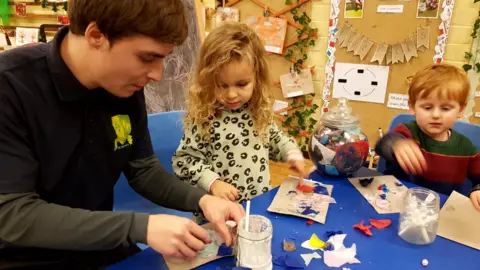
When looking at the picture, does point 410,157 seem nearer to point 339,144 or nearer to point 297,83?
point 339,144

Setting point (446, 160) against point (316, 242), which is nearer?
point (316, 242)

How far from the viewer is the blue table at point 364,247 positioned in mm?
759

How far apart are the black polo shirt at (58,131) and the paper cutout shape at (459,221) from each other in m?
0.80

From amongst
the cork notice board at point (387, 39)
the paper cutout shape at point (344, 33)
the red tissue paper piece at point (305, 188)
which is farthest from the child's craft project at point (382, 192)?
the paper cutout shape at point (344, 33)

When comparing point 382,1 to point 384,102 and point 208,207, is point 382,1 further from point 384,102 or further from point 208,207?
point 208,207

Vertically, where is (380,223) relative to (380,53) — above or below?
below

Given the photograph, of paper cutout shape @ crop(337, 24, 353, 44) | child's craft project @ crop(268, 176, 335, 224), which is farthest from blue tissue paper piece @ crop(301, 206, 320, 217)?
paper cutout shape @ crop(337, 24, 353, 44)

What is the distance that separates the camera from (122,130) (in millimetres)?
961

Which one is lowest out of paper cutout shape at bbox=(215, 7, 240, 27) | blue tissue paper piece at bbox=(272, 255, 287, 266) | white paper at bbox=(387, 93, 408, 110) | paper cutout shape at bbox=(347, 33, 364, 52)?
white paper at bbox=(387, 93, 408, 110)

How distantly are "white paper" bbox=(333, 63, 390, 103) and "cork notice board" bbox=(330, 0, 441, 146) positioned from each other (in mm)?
32

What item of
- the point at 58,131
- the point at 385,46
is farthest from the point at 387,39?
the point at 58,131

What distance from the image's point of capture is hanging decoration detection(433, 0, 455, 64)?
7.64 ft

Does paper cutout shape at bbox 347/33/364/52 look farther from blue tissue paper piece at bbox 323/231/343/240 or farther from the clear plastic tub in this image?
the clear plastic tub

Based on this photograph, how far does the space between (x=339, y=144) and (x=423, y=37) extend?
169 centimetres
